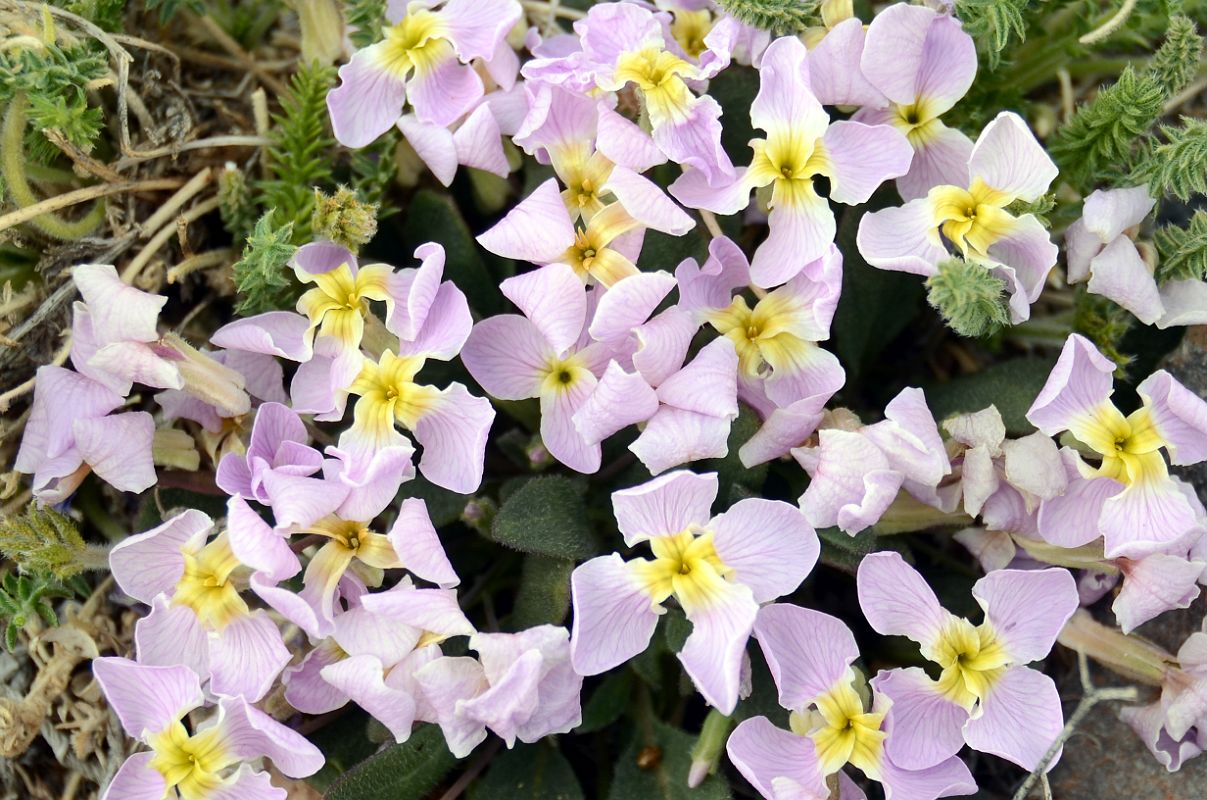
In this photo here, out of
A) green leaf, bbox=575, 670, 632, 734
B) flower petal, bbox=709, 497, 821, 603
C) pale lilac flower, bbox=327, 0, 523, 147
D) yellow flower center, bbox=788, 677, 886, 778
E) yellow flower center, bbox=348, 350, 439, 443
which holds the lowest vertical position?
green leaf, bbox=575, 670, 632, 734

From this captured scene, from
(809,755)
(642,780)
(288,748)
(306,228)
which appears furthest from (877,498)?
(306,228)

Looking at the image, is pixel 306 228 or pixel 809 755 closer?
pixel 809 755

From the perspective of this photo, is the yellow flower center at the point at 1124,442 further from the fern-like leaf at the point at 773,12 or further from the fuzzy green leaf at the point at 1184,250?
the fern-like leaf at the point at 773,12

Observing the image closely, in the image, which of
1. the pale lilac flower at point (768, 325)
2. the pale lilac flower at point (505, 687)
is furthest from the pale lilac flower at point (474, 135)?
the pale lilac flower at point (505, 687)

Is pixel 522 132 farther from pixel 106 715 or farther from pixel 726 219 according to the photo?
pixel 106 715

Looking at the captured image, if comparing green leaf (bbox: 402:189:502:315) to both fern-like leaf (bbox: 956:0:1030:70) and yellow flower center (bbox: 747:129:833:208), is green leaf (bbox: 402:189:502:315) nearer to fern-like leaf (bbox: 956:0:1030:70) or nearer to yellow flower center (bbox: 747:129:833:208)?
yellow flower center (bbox: 747:129:833:208)

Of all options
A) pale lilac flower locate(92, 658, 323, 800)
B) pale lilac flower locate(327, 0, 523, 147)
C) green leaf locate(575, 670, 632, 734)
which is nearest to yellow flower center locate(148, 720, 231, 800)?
pale lilac flower locate(92, 658, 323, 800)

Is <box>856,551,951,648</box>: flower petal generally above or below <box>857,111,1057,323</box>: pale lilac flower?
below

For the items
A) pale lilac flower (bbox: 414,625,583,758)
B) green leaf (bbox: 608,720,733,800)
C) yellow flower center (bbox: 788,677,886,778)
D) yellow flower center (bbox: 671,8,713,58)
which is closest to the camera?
pale lilac flower (bbox: 414,625,583,758)
